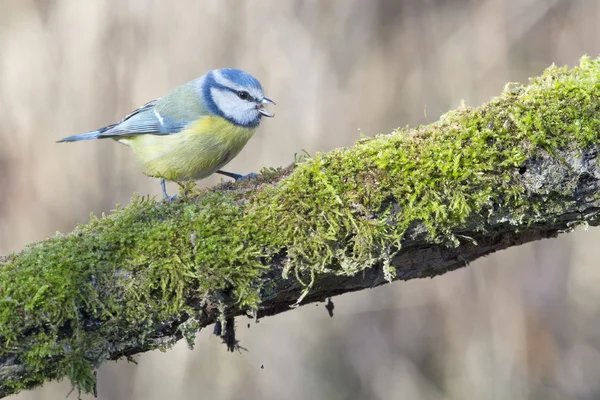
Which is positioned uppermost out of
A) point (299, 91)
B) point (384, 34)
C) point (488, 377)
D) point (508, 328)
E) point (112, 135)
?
point (384, 34)

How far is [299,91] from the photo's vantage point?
4031 millimetres

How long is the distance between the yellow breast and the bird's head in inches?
1.7

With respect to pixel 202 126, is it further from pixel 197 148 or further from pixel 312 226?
pixel 312 226

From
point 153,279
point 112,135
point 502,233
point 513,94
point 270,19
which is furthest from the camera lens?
point 270,19

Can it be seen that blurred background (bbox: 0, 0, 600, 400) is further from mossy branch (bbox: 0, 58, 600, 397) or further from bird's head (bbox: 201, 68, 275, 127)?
mossy branch (bbox: 0, 58, 600, 397)

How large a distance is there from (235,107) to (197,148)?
267 millimetres

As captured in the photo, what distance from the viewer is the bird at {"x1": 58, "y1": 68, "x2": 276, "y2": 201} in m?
2.67

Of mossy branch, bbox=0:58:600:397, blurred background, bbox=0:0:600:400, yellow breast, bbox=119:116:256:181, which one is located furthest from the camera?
blurred background, bbox=0:0:600:400

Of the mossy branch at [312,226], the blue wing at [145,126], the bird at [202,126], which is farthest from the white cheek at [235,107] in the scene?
the mossy branch at [312,226]

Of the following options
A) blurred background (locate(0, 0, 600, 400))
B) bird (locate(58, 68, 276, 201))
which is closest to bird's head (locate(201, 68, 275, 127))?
bird (locate(58, 68, 276, 201))

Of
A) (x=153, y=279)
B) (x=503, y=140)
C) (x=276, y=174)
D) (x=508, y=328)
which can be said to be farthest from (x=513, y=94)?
(x=508, y=328)

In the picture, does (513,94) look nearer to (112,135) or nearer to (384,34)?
(112,135)

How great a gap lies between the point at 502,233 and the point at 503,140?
0.39 metres

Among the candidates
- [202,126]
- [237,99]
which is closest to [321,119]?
[237,99]
